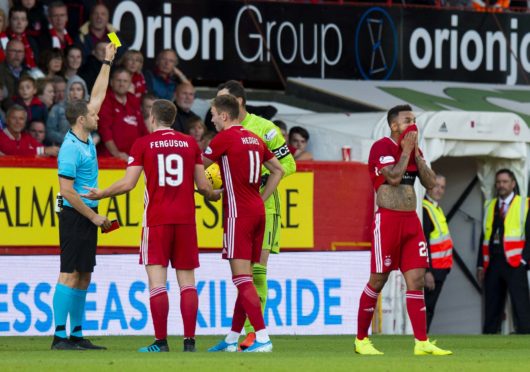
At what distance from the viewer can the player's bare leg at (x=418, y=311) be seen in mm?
12898

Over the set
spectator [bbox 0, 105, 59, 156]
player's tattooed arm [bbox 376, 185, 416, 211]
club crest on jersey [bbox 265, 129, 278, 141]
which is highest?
spectator [bbox 0, 105, 59, 156]

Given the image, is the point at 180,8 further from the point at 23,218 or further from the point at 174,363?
the point at 174,363

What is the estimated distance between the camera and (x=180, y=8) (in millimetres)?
21406

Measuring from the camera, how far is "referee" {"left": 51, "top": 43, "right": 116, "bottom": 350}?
13500mm

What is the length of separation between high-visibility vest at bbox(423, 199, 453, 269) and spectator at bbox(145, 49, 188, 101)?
12.0 feet

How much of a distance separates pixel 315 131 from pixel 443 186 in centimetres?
176

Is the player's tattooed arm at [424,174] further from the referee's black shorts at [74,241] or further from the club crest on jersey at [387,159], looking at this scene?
the referee's black shorts at [74,241]

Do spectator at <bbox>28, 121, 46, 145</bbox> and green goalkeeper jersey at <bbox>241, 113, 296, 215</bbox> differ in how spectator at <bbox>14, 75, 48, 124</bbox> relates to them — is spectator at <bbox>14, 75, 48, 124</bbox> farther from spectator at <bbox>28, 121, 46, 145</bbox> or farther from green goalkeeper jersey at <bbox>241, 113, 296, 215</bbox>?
green goalkeeper jersey at <bbox>241, 113, 296, 215</bbox>

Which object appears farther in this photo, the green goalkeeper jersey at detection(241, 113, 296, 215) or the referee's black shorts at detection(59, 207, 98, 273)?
the green goalkeeper jersey at detection(241, 113, 296, 215)

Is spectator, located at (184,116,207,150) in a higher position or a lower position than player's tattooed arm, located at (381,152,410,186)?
higher

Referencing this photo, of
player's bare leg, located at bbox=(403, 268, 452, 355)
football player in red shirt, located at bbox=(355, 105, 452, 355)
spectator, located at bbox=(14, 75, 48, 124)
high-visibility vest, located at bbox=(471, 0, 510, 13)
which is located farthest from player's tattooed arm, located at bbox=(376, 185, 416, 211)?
high-visibility vest, located at bbox=(471, 0, 510, 13)

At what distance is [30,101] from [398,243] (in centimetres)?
650

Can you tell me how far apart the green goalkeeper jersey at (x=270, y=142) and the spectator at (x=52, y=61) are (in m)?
5.37

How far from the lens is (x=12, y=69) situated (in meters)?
18.5
